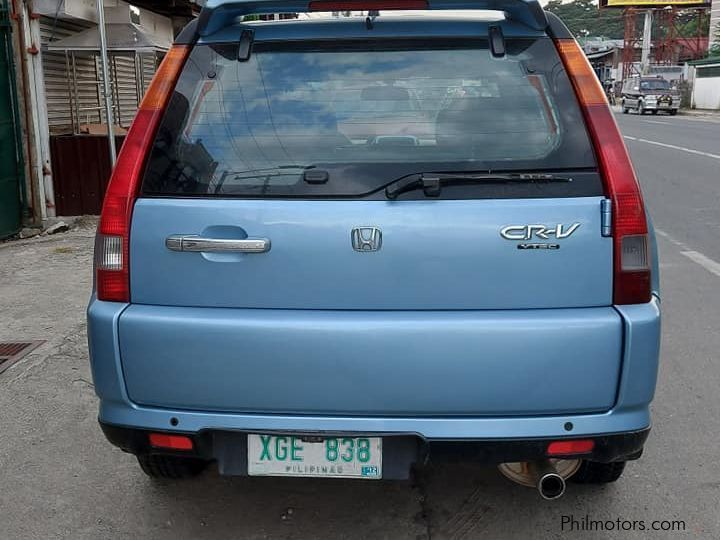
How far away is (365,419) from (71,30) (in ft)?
34.9

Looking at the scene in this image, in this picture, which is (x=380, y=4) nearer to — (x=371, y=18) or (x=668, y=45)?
(x=371, y=18)

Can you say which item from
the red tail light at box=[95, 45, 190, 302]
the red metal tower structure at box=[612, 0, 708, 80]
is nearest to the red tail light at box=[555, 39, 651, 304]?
the red tail light at box=[95, 45, 190, 302]

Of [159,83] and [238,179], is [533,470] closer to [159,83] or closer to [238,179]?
[238,179]

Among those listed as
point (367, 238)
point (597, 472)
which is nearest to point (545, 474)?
point (597, 472)

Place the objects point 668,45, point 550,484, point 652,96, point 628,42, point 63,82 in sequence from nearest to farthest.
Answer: point 550,484
point 63,82
point 652,96
point 668,45
point 628,42

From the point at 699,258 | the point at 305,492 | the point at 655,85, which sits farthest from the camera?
the point at 655,85

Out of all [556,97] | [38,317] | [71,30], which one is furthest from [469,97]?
[71,30]

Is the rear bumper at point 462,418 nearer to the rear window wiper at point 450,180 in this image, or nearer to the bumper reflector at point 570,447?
the bumper reflector at point 570,447

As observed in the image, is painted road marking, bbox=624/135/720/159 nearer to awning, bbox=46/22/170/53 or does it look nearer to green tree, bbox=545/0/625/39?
awning, bbox=46/22/170/53

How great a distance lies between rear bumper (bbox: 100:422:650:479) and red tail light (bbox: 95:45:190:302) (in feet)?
1.60

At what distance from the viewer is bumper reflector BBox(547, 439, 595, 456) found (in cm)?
259

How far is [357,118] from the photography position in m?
2.71

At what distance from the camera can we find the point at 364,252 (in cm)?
254

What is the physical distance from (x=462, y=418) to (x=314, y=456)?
1.59ft
